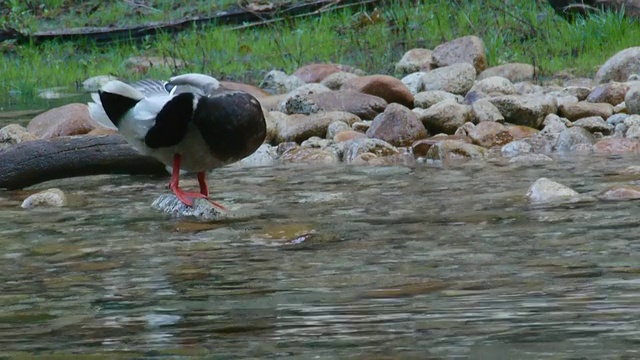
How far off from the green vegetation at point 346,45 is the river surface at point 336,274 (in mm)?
4828

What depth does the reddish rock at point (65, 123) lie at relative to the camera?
8.86 m

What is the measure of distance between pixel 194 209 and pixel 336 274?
1.70 meters

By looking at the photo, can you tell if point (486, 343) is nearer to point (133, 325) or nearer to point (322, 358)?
point (322, 358)

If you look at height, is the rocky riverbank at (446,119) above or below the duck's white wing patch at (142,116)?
A: below

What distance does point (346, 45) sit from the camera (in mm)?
12523

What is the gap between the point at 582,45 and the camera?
1091cm

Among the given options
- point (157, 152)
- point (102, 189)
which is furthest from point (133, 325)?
point (102, 189)

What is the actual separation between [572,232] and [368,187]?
6.15ft

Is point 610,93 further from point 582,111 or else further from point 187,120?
point 187,120

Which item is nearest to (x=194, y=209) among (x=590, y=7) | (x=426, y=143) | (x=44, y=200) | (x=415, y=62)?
(x=44, y=200)

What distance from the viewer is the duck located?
16.7ft

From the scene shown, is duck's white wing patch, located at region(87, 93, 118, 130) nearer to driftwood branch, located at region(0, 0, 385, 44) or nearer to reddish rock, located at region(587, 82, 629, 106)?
reddish rock, located at region(587, 82, 629, 106)

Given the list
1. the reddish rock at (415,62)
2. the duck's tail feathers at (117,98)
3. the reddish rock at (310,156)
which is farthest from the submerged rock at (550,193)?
the reddish rock at (415,62)

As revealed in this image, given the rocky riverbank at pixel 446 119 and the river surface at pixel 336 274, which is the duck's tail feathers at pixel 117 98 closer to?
the river surface at pixel 336 274
